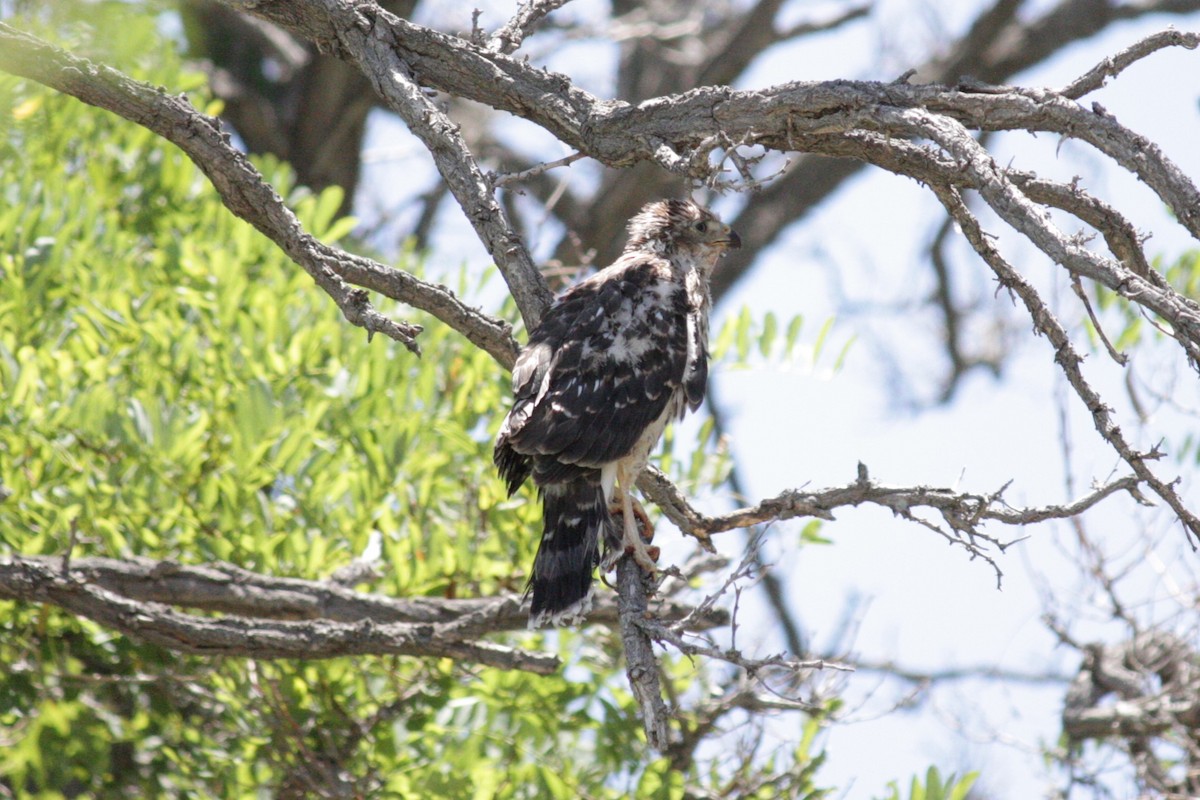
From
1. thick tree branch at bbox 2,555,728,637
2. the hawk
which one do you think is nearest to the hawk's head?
the hawk

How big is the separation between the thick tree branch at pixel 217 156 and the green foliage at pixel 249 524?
1025 millimetres

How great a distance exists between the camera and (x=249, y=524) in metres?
4.96

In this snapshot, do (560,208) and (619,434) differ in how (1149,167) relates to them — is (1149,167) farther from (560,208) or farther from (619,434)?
(560,208)

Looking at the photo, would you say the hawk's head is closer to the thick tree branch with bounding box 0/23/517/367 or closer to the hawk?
the hawk

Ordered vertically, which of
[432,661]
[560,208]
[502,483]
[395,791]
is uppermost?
[560,208]

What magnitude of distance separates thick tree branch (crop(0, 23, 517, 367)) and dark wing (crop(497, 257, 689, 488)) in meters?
0.61

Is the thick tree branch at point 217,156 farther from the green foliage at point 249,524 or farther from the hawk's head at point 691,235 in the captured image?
the hawk's head at point 691,235

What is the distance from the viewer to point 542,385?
4.30 m

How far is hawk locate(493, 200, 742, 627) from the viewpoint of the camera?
13.7 ft

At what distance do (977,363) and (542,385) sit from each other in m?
9.50

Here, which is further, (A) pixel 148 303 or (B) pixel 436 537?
(A) pixel 148 303

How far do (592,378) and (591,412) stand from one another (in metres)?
0.17

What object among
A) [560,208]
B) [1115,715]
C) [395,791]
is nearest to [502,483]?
[395,791]

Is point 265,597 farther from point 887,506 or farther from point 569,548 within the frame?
point 887,506
